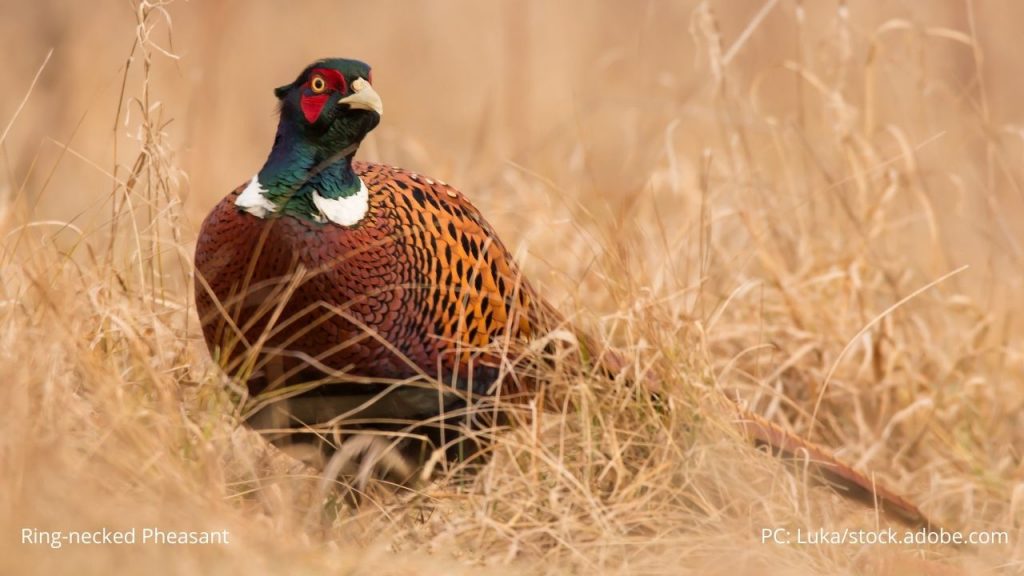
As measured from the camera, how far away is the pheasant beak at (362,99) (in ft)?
A: 9.81

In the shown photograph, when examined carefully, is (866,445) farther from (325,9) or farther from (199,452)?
(325,9)

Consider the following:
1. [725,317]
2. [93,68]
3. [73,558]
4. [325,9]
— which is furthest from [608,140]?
[73,558]

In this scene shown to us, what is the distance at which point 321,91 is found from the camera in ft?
9.89

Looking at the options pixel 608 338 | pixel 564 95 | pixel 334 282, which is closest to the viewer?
pixel 334 282

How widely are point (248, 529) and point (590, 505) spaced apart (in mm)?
839

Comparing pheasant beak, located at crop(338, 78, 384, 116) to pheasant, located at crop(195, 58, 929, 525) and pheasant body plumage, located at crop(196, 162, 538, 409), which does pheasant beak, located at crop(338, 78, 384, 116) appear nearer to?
pheasant, located at crop(195, 58, 929, 525)

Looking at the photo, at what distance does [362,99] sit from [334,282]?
0.42m

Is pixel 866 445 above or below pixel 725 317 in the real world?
below

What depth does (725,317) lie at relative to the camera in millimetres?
4371

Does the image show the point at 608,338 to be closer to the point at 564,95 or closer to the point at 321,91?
the point at 321,91

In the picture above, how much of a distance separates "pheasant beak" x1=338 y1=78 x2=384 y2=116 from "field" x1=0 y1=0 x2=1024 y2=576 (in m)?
0.53

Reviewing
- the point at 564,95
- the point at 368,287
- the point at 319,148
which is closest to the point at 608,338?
the point at 368,287

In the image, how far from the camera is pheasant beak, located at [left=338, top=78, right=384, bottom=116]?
299cm

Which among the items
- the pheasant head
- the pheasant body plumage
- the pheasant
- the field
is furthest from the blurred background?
the pheasant head
